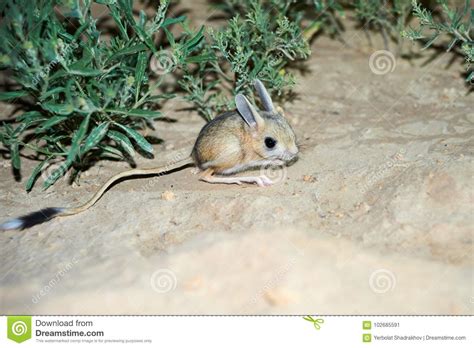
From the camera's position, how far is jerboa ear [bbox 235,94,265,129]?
15.1ft

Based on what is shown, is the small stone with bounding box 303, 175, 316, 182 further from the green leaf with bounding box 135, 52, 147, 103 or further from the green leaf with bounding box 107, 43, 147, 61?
the green leaf with bounding box 107, 43, 147, 61

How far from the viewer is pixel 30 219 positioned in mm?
4371

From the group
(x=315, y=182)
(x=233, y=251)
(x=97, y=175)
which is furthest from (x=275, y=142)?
(x=97, y=175)

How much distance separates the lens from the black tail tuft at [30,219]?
14.3ft

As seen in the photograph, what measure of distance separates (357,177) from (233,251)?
1275 millimetres

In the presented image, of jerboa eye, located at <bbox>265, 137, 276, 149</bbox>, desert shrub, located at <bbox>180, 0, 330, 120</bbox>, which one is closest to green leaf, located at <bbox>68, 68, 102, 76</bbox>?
desert shrub, located at <bbox>180, 0, 330, 120</bbox>

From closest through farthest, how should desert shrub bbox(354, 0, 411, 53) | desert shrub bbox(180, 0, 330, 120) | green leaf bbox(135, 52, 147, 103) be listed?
green leaf bbox(135, 52, 147, 103)
desert shrub bbox(180, 0, 330, 120)
desert shrub bbox(354, 0, 411, 53)

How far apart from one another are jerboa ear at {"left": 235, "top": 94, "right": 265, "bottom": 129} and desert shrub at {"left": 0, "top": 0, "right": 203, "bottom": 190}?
1.83ft

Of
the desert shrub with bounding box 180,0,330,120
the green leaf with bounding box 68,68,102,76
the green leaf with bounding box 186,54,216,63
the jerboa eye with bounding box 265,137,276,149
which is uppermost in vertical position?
the desert shrub with bounding box 180,0,330,120

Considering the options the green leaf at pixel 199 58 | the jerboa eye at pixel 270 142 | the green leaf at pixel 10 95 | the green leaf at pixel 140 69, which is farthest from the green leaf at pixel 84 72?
the jerboa eye at pixel 270 142

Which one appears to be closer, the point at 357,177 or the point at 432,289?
the point at 432,289

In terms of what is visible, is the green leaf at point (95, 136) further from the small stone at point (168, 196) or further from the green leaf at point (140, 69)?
the small stone at point (168, 196)
